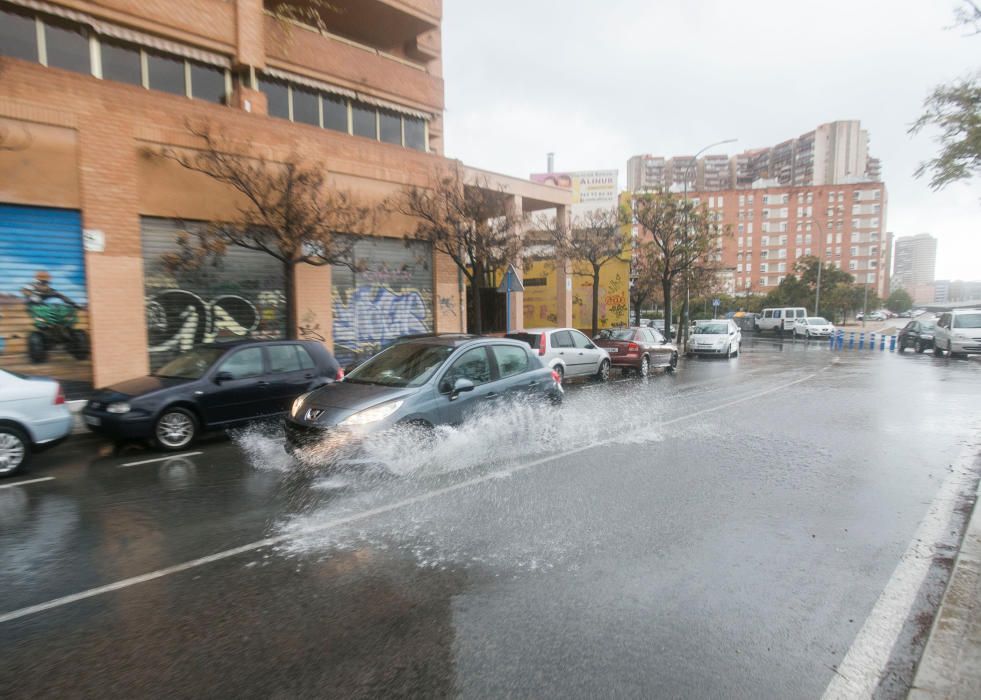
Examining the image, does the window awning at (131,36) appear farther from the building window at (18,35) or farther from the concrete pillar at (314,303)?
the concrete pillar at (314,303)

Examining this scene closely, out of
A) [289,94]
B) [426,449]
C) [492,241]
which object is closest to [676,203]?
[492,241]

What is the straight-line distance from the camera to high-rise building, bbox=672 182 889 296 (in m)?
104

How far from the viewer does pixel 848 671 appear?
2.77 metres

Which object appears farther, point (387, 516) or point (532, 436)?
point (532, 436)

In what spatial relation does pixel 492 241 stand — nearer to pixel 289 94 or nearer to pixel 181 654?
pixel 289 94

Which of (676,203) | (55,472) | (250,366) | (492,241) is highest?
(676,203)

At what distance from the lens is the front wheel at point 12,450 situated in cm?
629

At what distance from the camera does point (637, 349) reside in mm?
16875

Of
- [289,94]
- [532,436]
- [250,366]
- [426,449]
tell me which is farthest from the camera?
[289,94]

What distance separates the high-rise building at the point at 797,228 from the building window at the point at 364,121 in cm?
9711

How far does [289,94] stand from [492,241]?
6.65m

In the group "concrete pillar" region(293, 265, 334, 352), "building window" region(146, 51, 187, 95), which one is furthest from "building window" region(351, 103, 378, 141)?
"concrete pillar" region(293, 265, 334, 352)

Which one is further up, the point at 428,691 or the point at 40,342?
the point at 40,342

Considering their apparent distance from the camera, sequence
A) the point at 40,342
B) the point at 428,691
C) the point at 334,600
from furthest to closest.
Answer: the point at 40,342 → the point at 334,600 → the point at 428,691
